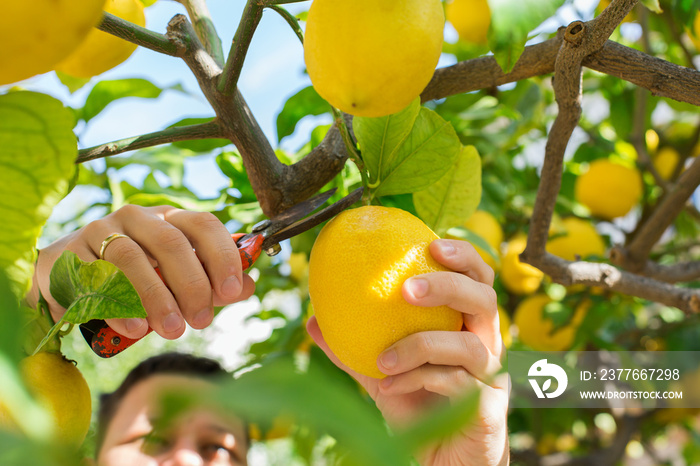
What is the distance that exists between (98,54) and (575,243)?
1.09 meters

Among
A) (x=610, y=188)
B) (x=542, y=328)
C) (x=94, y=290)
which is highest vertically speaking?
(x=94, y=290)

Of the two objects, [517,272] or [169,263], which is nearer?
[169,263]

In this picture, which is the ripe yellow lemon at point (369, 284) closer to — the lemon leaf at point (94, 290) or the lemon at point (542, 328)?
the lemon leaf at point (94, 290)

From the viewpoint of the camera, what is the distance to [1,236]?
243mm

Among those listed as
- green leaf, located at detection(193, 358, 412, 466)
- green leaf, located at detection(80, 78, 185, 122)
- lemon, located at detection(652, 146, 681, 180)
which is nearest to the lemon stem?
green leaf, located at detection(193, 358, 412, 466)

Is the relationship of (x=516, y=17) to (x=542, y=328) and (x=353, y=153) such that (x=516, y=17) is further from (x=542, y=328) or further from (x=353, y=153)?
(x=542, y=328)

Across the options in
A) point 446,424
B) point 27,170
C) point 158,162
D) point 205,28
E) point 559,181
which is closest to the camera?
point 446,424

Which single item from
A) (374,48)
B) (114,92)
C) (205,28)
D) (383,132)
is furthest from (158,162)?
(374,48)

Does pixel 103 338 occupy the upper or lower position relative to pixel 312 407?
lower

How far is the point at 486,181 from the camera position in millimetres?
1178

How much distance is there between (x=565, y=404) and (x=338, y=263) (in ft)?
4.27

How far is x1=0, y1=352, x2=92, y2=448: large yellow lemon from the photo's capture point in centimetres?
41

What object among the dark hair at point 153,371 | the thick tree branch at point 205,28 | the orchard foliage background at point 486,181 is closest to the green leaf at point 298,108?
the orchard foliage background at point 486,181

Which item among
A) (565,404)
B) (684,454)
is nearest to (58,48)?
(565,404)
